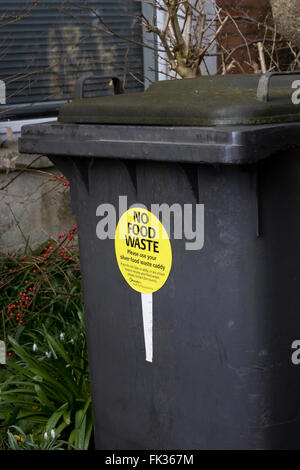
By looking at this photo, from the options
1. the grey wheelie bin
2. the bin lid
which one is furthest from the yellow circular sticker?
the bin lid

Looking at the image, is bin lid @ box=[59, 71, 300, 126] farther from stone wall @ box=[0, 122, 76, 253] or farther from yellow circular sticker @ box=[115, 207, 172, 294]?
stone wall @ box=[0, 122, 76, 253]

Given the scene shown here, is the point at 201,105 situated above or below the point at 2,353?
above

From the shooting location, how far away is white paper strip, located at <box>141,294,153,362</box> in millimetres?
2488

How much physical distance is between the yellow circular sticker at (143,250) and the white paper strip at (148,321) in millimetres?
29

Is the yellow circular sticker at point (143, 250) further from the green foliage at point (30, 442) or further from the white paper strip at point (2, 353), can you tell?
the white paper strip at point (2, 353)

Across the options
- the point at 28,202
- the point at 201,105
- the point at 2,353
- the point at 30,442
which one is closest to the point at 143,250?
the point at 201,105

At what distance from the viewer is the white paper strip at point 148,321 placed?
2488 mm

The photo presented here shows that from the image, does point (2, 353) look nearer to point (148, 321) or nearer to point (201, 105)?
point (148, 321)

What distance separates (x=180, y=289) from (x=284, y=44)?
3077mm

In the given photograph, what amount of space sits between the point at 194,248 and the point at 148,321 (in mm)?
357

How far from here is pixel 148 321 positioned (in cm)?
251

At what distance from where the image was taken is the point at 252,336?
2271 mm

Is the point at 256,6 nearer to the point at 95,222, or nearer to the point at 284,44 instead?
the point at 284,44
